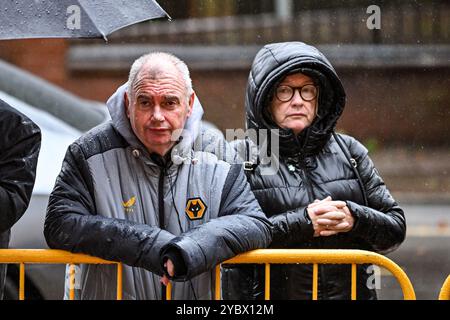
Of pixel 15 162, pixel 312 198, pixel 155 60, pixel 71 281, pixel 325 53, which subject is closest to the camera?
pixel 15 162

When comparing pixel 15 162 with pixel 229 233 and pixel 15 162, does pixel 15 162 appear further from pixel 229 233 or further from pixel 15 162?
pixel 229 233

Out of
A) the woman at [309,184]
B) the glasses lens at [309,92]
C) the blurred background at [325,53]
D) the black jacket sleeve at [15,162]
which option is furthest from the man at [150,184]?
the blurred background at [325,53]

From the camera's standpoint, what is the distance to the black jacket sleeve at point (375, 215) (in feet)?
13.6

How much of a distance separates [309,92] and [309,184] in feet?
1.30

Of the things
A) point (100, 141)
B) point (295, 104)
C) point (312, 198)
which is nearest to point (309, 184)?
point (312, 198)

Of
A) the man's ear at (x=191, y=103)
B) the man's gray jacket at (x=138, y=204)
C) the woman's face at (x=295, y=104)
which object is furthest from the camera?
the woman's face at (x=295, y=104)

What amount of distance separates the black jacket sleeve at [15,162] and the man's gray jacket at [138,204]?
4.5 inches

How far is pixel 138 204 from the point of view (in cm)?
387

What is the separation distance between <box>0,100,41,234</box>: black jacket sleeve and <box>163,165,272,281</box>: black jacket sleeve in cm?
62

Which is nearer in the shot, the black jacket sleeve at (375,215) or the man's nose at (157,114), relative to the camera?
the man's nose at (157,114)

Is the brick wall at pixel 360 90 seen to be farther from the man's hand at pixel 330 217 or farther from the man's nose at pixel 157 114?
the man's nose at pixel 157 114

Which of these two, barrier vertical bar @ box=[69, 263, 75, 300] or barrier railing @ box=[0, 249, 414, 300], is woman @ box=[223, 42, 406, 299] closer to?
barrier railing @ box=[0, 249, 414, 300]

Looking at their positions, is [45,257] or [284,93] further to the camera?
[284,93]
